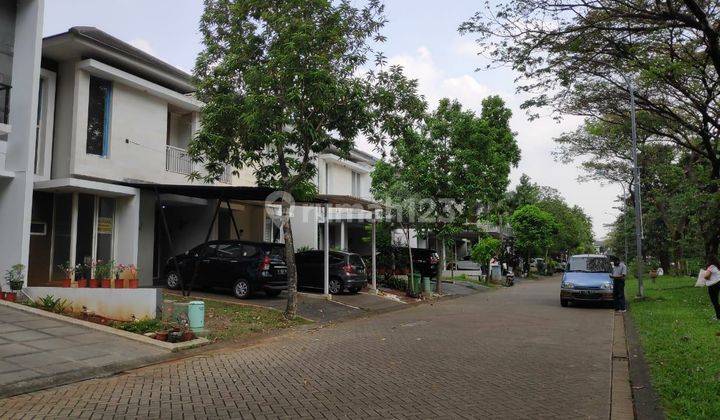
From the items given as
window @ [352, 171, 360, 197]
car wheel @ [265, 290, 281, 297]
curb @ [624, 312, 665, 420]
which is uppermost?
window @ [352, 171, 360, 197]

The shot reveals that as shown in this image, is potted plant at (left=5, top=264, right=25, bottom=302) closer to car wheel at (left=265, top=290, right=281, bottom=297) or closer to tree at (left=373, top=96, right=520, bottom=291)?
car wheel at (left=265, top=290, right=281, bottom=297)

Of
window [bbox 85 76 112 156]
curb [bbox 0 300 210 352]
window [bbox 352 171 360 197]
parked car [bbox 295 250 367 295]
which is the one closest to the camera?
curb [bbox 0 300 210 352]

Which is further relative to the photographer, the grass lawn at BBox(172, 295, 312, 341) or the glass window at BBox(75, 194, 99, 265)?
the glass window at BBox(75, 194, 99, 265)

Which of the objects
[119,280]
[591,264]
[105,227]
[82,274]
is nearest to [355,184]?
[591,264]

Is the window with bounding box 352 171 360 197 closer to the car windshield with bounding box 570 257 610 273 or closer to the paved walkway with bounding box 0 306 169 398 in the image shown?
the car windshield with bounding box 570 257 610 273

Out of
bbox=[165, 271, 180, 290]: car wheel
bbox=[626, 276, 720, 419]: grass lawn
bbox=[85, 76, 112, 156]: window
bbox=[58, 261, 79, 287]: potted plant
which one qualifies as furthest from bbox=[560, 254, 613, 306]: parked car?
bbox=[85, 76, 112, 156]: window

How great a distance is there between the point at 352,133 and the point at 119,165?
7.47 meters

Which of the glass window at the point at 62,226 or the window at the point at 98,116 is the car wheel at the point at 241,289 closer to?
the glass window at the point at 62,226

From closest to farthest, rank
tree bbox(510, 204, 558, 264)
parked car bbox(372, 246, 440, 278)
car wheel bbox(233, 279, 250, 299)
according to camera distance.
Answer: car wheel bbox(233, 279, 250, 299) < parked car bbox(372, 246, 440, 278) < tree bbox(510, 204, 558, 264)

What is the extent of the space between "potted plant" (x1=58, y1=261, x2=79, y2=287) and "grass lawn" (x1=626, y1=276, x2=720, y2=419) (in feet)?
40.6

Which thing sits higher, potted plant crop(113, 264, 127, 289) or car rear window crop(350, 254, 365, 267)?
car rear window crop(350, 254, 365, 267)

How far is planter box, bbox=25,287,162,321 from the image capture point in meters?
11.0

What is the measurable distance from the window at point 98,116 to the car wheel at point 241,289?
18.0 ft

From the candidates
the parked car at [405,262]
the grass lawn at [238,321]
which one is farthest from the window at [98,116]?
the parked car at [405,262]
